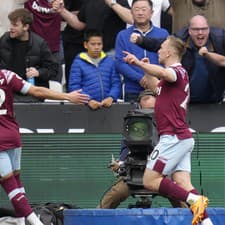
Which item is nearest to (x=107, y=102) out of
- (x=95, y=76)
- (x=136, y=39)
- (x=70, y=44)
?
(x=95, y=76)

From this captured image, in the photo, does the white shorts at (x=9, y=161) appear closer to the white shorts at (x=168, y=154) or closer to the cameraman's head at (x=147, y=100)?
the white shorts at (x=168, y=154)

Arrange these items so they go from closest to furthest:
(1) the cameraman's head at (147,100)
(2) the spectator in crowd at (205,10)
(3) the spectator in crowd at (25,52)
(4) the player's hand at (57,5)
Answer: (1) the cameraman's head at (147,100), (3) the spectator in crowd at (25,52), (2) the spectator in crowd at (205,10), (4) the player's hand at (57,5)

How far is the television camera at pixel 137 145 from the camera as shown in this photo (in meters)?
10.1

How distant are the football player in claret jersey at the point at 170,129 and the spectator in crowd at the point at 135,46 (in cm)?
148

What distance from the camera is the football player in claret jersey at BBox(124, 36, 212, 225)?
977 centimetres

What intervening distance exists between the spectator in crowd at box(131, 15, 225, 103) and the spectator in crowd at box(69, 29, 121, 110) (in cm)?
82

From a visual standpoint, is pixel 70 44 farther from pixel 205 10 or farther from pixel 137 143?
pixel 137 143

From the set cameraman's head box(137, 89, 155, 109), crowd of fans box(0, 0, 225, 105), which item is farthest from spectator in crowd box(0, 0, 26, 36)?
cameraman's head box(137, 89, 155, 109)

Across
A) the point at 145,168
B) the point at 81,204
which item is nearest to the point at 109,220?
the point at 145,168

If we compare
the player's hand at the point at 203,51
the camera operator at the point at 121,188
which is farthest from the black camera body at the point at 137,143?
the player's hand at the point at 203,51

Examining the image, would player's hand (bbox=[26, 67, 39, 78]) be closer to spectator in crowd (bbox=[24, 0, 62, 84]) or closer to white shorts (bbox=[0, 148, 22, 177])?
spectator in crowd (bbox=[24, 0, 62, 84])

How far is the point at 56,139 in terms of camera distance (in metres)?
11.6

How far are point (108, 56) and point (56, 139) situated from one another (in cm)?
109

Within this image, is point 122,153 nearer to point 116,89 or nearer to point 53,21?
point 116,89
